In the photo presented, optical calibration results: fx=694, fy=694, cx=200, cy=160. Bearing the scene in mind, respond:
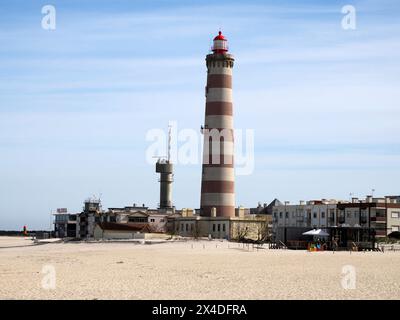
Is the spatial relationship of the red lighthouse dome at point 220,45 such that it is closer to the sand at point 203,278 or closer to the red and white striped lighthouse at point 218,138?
the red and white striped lighthouse at point 218,138

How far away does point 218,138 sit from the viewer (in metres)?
76.2

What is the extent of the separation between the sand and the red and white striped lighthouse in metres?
28.1

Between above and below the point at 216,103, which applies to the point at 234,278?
below

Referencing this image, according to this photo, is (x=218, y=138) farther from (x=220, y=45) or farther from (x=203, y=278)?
(x=203, y=278)

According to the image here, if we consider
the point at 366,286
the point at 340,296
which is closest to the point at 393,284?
the point at 366,286

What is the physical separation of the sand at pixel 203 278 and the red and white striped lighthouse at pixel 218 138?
28.1 meters

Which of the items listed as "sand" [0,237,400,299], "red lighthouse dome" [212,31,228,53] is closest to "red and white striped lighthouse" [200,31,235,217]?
"red lighthouse dome" [212,31,228,53]

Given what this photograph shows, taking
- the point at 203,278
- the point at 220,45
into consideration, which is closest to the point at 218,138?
the point at 220,45

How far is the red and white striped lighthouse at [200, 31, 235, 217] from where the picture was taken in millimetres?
76312

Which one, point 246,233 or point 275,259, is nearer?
point 275,259

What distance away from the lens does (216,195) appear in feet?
255

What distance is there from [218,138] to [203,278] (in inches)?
1735

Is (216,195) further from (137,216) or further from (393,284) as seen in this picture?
(393,284)

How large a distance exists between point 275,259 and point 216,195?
30834mm
